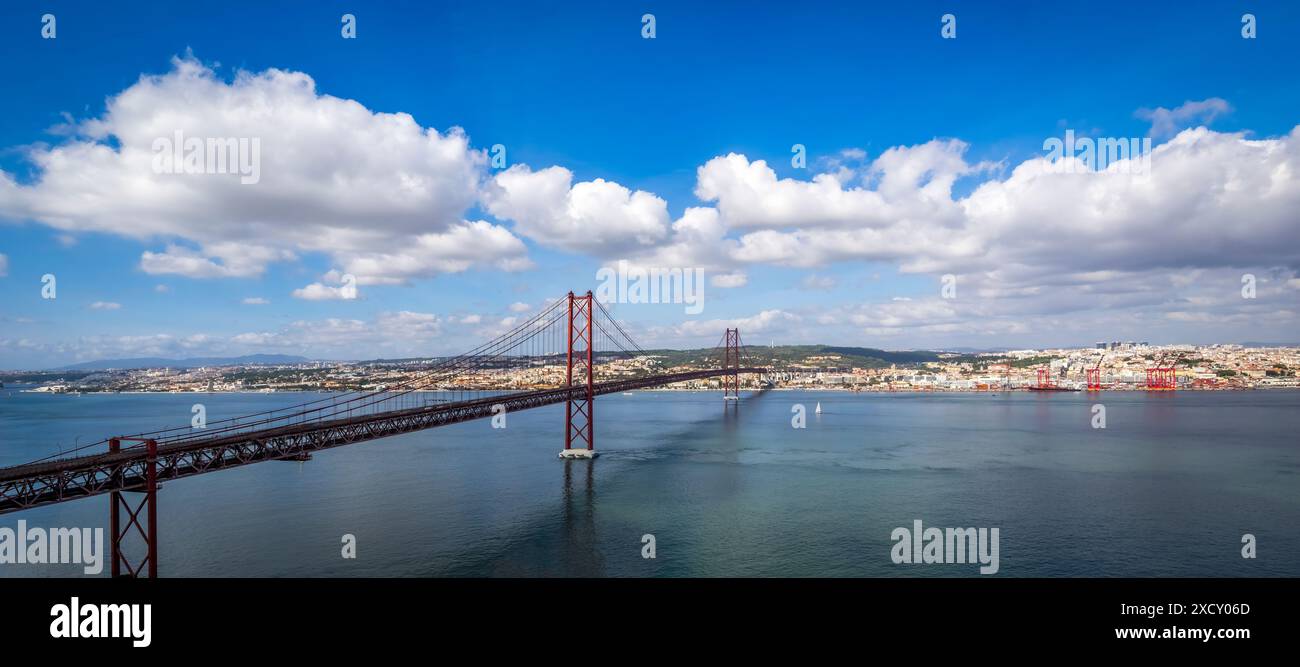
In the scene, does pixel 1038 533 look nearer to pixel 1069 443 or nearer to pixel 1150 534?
pixel 1150 534

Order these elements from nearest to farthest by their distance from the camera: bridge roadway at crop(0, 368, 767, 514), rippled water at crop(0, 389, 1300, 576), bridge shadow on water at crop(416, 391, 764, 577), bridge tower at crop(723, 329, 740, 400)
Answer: bridge roadway at crop(0, 368, 767, 514)
bridge shadow on water at crop(416, 391, 764, 577)
rippled water at crop(0, 389, 1300, 576)
bridge tower at crop(723, 329, 740, 400)

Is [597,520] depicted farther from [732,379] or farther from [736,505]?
[732,379]

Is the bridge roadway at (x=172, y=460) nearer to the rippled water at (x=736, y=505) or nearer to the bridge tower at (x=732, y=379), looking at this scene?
the rippled water at (x=736, y=505)

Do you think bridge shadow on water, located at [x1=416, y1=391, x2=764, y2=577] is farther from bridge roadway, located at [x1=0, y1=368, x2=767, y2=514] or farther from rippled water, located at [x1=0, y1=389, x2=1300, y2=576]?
bridge roadway, located at [x1=0, y1=368, x2=767, y2=514]

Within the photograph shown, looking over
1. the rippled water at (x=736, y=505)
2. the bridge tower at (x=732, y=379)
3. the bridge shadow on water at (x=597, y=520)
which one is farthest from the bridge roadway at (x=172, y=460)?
the bridge tower at (x=732, y=379)

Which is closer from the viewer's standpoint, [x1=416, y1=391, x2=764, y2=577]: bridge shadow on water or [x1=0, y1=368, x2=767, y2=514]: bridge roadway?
[x1=0, y1=368, x2=767, y2=514]: bridge roadway

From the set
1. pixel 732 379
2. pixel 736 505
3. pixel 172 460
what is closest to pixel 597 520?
pixel 736 505

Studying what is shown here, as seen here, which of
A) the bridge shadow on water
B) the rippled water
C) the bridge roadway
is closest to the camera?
the bridge roadway

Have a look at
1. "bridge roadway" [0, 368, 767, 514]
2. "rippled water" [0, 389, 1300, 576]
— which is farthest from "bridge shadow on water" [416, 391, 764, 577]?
"bridge roadway" [0, 368, 767, 514]
